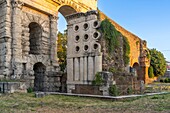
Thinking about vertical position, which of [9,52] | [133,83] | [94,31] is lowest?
[133,83]

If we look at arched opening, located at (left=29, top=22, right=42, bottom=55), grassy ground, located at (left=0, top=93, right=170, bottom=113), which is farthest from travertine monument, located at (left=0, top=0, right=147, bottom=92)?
grassy ground, located at (left=0, top=93, right=170, bottom=113)

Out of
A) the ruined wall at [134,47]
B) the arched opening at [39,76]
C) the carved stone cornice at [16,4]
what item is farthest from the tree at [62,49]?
the carved stone cornice at [16,4]

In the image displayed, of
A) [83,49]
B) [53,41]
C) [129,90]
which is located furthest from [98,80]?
[53,41]

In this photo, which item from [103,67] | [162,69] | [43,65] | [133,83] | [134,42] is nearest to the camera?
[103,67]

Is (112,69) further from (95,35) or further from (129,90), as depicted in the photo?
(95,35)

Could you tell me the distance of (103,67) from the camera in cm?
1184

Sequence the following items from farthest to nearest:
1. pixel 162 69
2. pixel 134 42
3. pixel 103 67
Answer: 1. pixel 162 69
2. pixel 134 42
3. pixel 103 67

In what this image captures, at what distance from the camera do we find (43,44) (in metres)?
16.5

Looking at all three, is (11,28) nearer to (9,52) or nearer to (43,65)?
(9,52)

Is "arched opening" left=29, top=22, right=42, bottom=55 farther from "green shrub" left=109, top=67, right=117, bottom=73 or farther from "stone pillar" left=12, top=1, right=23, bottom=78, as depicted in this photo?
"green shrub" left=109, top=67, right=117, bottom=73

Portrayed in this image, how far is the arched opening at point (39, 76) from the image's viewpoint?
16.1 m

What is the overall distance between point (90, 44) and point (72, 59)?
1.54 m

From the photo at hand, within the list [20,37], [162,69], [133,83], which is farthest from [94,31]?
[162,69]

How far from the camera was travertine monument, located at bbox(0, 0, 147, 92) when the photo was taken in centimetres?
1236
